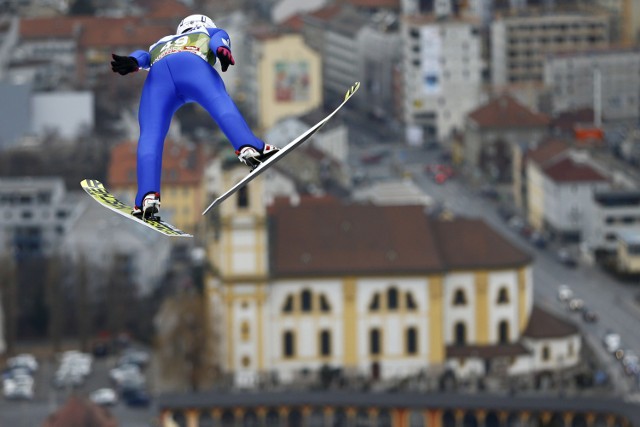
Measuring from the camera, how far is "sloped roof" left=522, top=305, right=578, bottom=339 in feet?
213

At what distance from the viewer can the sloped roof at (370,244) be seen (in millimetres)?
63875

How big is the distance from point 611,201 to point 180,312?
1789 cm

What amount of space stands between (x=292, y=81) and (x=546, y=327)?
36515mm

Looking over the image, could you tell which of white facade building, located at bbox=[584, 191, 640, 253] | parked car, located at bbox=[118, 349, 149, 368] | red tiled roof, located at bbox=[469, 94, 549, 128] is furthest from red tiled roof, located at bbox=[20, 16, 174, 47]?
parked car, located at bbox=[118, 349, 149, 368]

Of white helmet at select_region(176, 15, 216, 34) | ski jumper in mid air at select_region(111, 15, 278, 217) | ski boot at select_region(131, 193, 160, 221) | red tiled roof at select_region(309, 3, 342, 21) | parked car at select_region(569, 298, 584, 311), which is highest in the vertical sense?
red tiled roof at select_region(309, 3, 342, 21)

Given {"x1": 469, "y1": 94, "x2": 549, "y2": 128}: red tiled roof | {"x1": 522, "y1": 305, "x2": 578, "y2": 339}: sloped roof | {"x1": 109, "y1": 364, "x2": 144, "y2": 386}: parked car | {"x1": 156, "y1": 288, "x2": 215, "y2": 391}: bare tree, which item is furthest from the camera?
{"x1": 469, "y1": 94, "x2": 549, "y2": 128}: red tiled roof

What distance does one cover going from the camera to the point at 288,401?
6128 centimetres

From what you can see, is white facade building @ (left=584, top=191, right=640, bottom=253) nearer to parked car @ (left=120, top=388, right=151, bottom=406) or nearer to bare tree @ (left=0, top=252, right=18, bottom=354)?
bare tree @ (left=0, top=252, right=18, bottom=354)

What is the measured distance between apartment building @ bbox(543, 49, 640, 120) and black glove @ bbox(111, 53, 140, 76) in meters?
83.0

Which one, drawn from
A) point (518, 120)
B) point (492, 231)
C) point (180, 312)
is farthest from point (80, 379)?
point (518, 120)

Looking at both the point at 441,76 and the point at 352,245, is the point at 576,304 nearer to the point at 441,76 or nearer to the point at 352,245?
the point at 352,245

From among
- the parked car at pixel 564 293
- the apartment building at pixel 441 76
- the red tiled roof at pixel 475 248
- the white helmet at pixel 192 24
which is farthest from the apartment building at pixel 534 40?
the white helmet at pixel 192 24

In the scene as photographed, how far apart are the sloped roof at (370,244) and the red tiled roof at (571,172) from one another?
14.6m

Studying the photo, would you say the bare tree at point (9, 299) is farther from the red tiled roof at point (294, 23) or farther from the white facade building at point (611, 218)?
the red tiled roof at point (294, 23)
